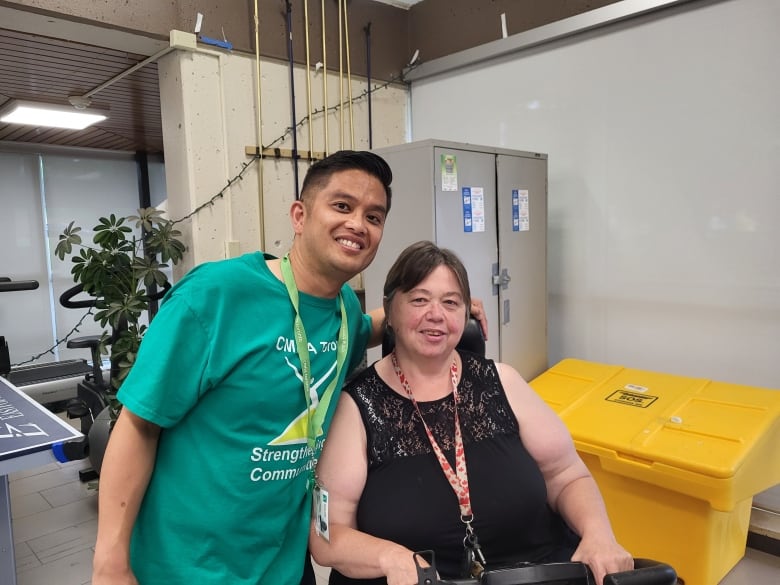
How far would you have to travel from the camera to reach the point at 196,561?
43.8 inches

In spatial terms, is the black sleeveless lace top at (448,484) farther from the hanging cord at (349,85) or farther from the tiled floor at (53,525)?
the hanging cord at (349,85)

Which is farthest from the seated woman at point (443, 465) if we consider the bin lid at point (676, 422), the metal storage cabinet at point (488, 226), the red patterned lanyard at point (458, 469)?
the metal storage cabinet at point (488, 226)

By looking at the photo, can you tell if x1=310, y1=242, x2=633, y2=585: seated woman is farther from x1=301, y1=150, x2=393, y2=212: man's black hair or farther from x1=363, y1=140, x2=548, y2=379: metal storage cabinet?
x1=363, y1=140, x2=548, y2=379: metal storage cabinet

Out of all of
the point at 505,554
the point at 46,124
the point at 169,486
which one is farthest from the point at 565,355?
the point at 46,124

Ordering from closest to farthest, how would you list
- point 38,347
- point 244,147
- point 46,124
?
1. point 244,147
2. point 46,124
3. point 38,347

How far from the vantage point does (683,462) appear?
1.92 meters

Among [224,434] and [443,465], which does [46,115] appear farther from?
[443,465]

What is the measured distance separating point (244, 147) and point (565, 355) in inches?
93.4

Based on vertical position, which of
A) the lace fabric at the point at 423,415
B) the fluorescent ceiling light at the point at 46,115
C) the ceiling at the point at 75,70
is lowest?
the lace fabric at the point at 423,415

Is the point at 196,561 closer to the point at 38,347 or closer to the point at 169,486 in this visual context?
the point at 169,486

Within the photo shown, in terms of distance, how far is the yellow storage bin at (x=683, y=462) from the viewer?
192cm

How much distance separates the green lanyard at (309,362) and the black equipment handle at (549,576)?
37 centimetres

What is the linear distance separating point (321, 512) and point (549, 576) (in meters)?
0.52

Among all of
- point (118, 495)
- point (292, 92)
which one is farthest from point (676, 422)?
point (292, 92)
